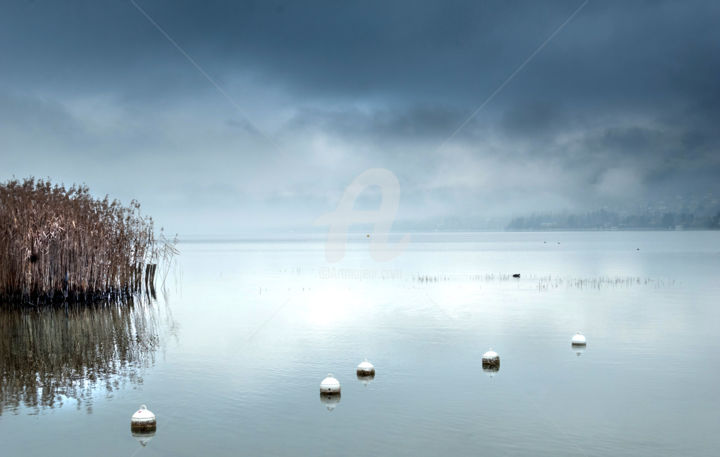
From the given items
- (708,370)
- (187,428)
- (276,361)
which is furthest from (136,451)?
(708,370)

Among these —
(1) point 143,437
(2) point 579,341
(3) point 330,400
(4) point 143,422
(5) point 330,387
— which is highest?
(2) point 579,341

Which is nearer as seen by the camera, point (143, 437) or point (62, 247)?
point (143, 437)

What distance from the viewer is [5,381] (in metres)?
16.0

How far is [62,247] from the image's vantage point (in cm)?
2848

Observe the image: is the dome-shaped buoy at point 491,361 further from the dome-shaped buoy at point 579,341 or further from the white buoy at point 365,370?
the dome-shaped buoy at point 579,341

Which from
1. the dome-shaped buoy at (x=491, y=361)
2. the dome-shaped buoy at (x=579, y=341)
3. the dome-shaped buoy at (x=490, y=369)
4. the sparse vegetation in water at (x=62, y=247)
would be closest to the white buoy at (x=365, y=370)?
the dome-shaped buoy at (x=490, y=369)

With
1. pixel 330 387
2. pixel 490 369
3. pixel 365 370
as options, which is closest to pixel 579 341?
pixel 490 369

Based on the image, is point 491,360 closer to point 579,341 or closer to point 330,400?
point 579,341

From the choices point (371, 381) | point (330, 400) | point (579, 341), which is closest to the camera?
point (330, 400)

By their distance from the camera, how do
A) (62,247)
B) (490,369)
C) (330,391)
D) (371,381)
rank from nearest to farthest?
(330,391) → (371,381) → (490,369) → (62,247)

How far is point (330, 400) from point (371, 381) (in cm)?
195

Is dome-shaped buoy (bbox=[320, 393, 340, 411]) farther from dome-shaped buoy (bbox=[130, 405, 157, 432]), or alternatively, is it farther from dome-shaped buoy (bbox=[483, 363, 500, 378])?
dome-shaped buoy (bbox=[483, 363, 500, 378])

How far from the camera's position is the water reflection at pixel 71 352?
49.5 ft

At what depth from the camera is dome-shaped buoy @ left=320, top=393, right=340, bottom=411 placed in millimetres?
14062
